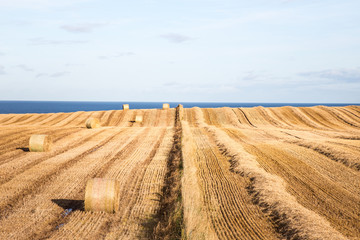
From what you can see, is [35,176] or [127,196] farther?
[35,176]

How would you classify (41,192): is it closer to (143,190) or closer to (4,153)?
(143,190)

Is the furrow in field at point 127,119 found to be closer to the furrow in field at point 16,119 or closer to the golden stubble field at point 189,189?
the furrow in field at point 16,119

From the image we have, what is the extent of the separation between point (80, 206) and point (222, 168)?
8353 millimetres

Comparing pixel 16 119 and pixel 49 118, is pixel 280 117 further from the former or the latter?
pixel 16 119

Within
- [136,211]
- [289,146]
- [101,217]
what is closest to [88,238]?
[101,217]

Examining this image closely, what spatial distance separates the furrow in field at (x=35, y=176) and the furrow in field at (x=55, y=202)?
419 millimetres

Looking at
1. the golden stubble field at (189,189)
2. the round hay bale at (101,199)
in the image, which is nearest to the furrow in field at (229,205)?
the golden stubble field at (189,189)

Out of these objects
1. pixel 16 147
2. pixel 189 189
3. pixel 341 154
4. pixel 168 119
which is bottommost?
pixel 189 189

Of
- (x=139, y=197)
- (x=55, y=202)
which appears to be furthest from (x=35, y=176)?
(x=139, y=197)

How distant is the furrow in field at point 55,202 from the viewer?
906cm

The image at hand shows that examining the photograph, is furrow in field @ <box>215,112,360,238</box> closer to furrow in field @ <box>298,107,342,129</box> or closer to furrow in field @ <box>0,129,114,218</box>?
furrow in field @ <box>0,129,114,218</box>

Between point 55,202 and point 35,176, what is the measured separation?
13.1ft

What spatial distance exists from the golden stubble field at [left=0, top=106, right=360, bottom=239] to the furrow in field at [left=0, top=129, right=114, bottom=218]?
0.05m

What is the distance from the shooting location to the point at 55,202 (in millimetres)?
11141
